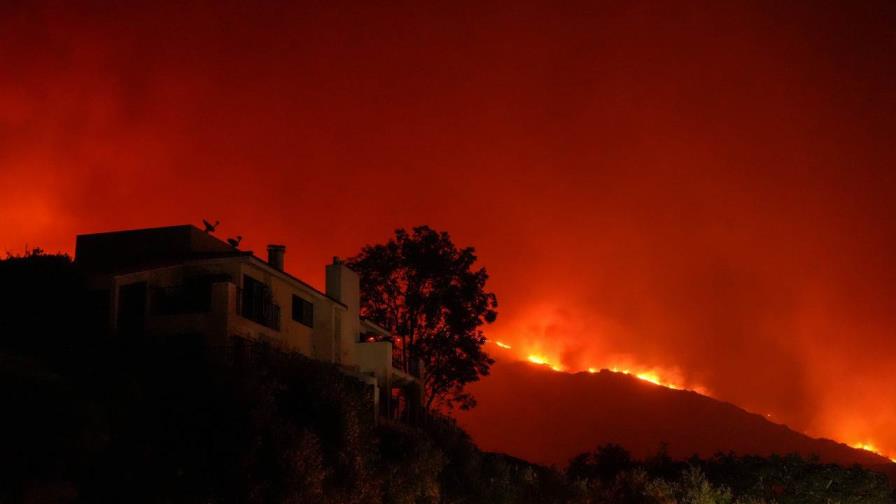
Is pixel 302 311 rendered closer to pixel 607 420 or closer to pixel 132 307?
pixel 132 307

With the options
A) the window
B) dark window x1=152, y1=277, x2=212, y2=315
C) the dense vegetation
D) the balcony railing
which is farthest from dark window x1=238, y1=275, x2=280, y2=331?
the dense vegetation

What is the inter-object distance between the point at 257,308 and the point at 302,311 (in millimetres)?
4554

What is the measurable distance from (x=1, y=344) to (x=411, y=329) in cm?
3169

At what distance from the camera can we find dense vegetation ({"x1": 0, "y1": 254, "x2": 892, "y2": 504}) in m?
24.8

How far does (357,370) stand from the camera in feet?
152

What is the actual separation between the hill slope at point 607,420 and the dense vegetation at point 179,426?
94940 millimetres

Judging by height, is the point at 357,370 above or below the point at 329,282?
below

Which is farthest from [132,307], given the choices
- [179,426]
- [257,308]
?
[179,426]

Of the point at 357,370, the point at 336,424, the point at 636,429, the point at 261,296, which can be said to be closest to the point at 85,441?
the point at 336,424

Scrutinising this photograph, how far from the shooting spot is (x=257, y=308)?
40094 mm

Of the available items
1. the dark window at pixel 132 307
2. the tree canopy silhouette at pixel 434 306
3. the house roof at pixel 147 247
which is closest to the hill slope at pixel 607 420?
the tree canopy silhouette at pixel 434 306

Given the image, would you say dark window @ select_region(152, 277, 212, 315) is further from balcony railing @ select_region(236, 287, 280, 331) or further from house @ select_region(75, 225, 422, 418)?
balcony railing @ select_region(236, 287, 280, 331)

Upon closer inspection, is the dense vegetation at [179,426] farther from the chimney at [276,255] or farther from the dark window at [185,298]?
the chimney at [276,255]

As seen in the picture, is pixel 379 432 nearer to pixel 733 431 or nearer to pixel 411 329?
pixel 411 329
